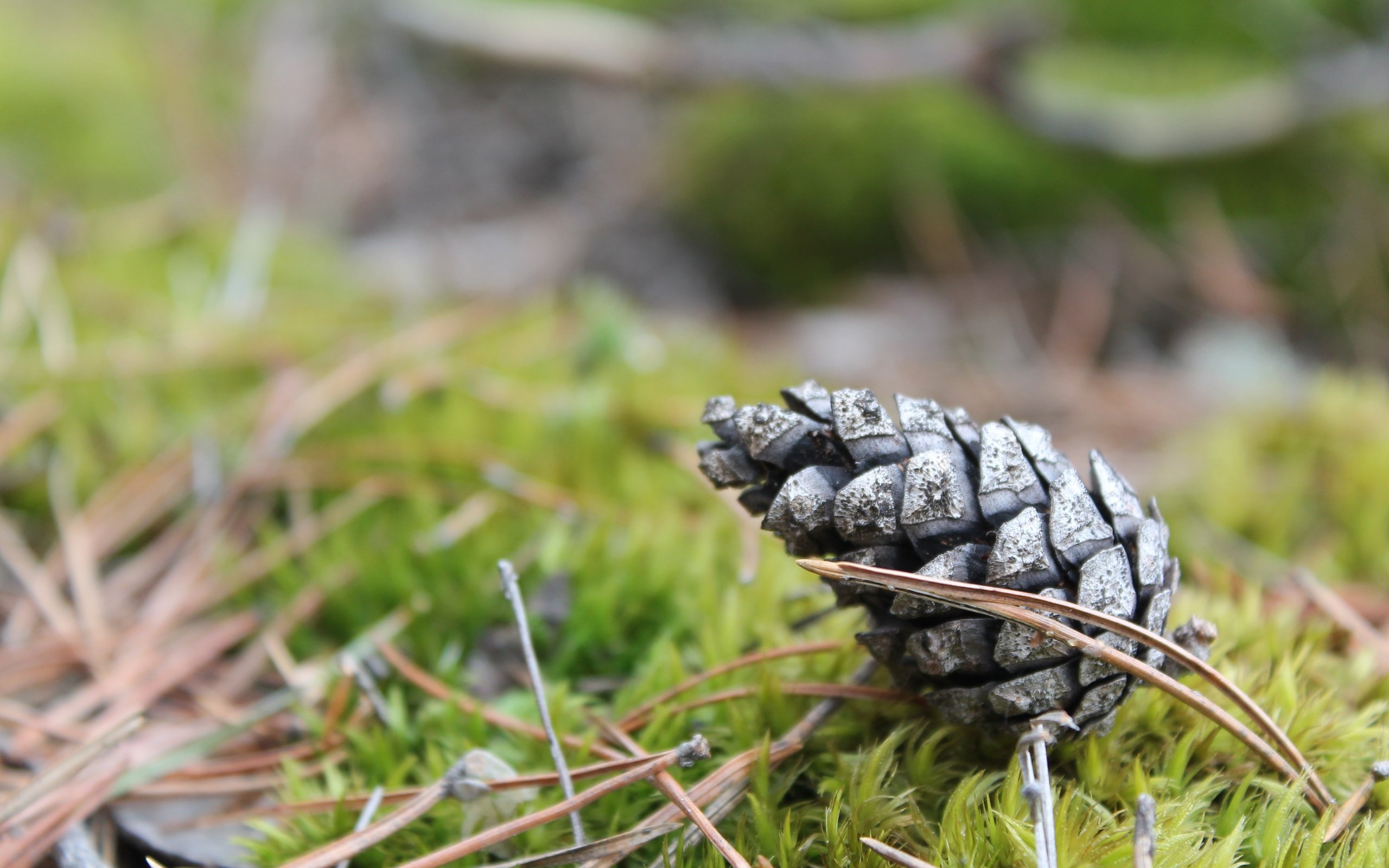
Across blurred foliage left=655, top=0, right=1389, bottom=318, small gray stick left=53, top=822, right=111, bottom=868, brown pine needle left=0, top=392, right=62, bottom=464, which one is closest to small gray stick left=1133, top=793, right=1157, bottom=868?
small gray stick left=53, top=822, right=111, bottom=868

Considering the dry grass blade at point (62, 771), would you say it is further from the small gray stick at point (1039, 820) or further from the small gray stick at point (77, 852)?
the small gray stick at point (1039, 820)

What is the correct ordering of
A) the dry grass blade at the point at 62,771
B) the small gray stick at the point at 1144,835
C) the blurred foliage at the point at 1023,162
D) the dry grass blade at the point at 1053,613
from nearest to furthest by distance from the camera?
the small gray stick at the point at 1144,835
the dry grass blade at the point at 1053,613
the dry grass blade at the point at 62,771
the blurred foliage at the point at 1023,162

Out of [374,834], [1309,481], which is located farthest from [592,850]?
[1309,481]

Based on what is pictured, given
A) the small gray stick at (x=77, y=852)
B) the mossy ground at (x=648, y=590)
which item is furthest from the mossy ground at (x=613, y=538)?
the small gray stick at (x=77, y=852)

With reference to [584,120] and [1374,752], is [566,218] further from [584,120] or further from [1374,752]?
[1374,752]

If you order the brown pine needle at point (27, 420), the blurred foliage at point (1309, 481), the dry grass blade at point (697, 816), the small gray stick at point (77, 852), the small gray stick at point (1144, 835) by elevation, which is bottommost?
the blurred foliage at point (1309, 481)

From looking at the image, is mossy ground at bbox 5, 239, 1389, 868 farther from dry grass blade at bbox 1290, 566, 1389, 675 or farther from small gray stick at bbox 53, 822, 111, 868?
small gray stick at bbox 53, 822, 111, 868

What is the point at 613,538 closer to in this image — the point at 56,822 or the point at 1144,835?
the point at 56,822
